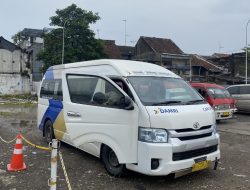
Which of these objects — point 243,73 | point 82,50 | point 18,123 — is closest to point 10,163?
point 18,123

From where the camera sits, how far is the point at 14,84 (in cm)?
4875

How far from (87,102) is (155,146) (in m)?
2.26

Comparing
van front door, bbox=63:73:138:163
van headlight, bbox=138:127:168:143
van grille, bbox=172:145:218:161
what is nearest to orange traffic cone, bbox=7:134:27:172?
van front door, bbox=63:73:138:163

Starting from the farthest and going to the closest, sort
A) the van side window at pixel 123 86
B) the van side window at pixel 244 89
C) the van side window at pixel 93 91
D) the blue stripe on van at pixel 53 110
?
the van side window at pixel 244 89
the blue stripe on van at pixel 53 110
the van side window at pixel 93 91
the van side window at pixel 123 86

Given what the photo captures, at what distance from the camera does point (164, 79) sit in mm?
7273

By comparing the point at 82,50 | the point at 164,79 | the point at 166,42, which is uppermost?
the point at 166,42

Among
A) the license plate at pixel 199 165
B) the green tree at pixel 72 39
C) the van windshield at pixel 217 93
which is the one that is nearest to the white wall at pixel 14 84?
the green tree at pixel 72 39

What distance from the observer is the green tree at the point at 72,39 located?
38688mm

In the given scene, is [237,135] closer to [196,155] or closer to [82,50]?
[196,155]

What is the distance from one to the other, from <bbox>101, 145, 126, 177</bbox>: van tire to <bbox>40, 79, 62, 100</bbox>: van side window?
97.4 inches

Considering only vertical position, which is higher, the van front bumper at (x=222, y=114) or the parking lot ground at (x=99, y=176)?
the van front bumper at (x=222, y=114)

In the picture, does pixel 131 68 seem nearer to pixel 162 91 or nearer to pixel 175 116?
pixel 162 91

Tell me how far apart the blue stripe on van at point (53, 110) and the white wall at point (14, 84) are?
1566 inches

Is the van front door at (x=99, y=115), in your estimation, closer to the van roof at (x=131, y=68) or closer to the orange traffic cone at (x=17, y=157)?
the van roof at (x=131, y=68)
